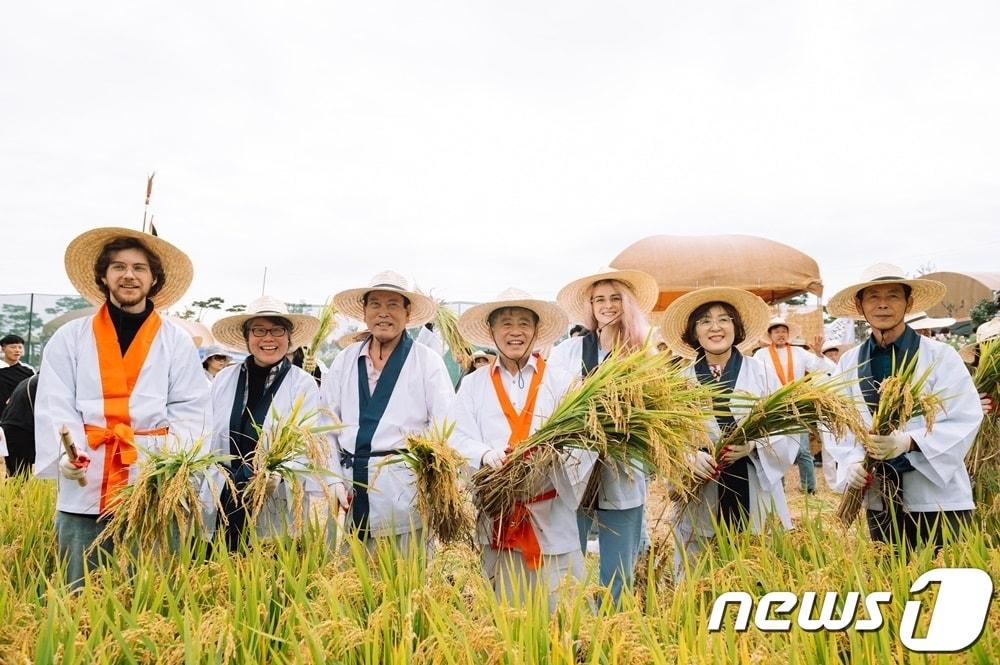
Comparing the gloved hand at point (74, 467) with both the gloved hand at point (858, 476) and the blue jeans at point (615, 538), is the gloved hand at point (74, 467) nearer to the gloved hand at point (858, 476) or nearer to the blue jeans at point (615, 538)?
the blue jeans at point (615, 538)

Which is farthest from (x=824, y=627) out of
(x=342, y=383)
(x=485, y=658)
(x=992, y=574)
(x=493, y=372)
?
(x=342, y=383)

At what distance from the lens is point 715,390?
2.86 meters

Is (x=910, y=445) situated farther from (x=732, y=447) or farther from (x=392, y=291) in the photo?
(x=392, y=291)

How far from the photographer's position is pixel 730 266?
1188 cm

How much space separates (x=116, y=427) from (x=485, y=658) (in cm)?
184

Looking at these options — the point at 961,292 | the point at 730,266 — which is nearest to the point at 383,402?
the point at 730,266

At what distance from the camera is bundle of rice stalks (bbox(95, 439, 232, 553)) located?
212 centimetres

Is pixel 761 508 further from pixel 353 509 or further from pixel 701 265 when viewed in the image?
pixel 701 265

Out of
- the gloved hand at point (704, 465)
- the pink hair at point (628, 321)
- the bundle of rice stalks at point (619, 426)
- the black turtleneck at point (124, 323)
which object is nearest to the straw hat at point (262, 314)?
the black turtleneck at point (124, 323)

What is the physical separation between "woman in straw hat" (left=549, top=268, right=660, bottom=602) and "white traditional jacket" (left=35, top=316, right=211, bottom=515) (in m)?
1.69

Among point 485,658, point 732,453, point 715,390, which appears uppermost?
point 715,390

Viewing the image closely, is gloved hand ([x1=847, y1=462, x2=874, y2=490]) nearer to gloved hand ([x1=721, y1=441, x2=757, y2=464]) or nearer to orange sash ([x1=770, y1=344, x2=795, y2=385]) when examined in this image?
gloved hand ([x1=721, y1=441, x2=757, y2=464])

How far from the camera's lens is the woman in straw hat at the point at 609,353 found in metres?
3.04

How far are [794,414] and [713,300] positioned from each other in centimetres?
97
